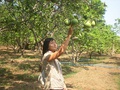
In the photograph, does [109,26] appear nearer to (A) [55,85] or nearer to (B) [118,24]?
(B) [118,24]

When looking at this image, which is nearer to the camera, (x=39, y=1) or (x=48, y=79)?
(x=48, y=79)

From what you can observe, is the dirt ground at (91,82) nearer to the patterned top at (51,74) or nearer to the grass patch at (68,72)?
the grass patch at (68,72)

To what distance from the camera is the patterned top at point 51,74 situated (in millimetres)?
4363

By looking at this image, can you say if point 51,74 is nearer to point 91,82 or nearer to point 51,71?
point 51,71

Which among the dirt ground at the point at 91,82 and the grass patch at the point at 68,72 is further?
the grass patch at the point at 68,72

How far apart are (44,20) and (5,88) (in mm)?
4308

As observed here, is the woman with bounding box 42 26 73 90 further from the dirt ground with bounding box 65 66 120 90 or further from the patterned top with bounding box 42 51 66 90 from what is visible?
the dirt ground with bounding box 65 66 120 90

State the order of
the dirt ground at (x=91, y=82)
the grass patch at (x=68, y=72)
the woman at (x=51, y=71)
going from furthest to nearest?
the grass patch at (x=68, y=72) < the dirt ground at (x=91, y=82) < the woman at (x=51, y=71)

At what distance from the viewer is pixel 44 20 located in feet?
39.4

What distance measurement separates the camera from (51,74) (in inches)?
172

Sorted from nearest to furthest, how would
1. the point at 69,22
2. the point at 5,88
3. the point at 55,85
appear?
the point at 69,22 < the point at 55,85 < the point at 5,88

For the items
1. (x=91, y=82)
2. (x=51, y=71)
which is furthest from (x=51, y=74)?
(x=91, y=82)

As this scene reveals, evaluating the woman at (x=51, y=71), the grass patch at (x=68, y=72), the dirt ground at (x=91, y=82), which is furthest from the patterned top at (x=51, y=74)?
the grass patch at (x=68, y=72)

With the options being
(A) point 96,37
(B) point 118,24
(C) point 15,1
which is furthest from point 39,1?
(B) point 118,24
